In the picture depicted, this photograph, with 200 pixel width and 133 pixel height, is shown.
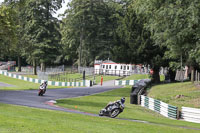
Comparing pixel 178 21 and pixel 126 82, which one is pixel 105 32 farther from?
pixel 178 21

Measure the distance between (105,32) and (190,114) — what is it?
2368 inches

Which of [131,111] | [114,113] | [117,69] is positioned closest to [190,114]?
[131,111]

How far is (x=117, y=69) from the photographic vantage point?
71.5 metres

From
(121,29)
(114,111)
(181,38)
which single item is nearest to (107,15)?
(121,29)

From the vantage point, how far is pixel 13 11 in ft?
101

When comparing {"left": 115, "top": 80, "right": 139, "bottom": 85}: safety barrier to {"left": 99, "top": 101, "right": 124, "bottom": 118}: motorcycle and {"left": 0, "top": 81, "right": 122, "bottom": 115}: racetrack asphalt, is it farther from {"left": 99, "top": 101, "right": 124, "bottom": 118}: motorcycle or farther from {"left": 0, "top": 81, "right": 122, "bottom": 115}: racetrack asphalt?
{"left": 99, "top": 101, "right": 124, "bottom": 118}: motorcycle

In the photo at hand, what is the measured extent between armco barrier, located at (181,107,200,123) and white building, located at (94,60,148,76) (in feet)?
154

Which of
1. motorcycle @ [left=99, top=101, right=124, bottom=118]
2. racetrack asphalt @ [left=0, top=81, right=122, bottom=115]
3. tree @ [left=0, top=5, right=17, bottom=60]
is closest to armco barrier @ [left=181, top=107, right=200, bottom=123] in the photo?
motorcycle @ [left=99, top=101, right=124, bottom=118]

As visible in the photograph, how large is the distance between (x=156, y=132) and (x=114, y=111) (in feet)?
13.9

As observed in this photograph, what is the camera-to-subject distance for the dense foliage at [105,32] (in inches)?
909

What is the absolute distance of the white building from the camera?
6839 cm

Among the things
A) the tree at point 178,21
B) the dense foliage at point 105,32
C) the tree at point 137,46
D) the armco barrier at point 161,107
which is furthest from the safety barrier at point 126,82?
the tree at point 178,21

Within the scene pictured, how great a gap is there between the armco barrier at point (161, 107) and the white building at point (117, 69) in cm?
4121

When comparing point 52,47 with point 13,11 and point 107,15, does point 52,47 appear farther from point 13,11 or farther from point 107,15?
point 13,11
